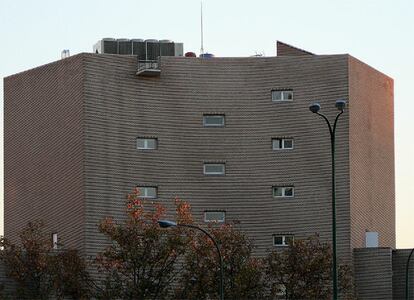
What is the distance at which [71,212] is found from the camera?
84.4m

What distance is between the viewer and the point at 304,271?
78625 millimetres

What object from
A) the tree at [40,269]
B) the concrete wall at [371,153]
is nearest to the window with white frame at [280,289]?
the concrete wall at [371,153]

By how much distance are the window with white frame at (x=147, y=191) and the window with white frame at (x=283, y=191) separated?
285 inches

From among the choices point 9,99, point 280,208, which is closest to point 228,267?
point 280,208

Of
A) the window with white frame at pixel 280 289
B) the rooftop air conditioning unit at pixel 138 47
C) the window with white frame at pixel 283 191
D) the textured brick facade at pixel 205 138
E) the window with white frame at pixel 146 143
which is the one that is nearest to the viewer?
the window with white frame at pixel 280 289

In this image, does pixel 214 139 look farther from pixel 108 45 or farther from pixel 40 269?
pixel 40 269

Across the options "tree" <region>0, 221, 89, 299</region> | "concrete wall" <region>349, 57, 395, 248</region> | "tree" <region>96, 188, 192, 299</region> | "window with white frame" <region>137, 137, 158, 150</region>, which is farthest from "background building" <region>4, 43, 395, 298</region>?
"tree" <region>96, 188, 192, 299</region>

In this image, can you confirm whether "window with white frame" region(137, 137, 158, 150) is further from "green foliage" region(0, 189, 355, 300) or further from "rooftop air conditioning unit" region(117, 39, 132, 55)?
"rooftop air conditioning unit" region(117, 39, 132, 55)

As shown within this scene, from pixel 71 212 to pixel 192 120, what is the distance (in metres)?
9.27

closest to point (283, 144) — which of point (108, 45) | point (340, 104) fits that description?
point (108, 45)

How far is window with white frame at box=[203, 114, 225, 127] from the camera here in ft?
287

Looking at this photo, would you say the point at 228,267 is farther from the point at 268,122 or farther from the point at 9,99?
the point at 9,99

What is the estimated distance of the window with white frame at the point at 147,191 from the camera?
85375 mm

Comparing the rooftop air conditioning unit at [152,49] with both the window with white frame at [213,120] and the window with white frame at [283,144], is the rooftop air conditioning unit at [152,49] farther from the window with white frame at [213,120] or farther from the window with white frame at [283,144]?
the window with white frame at [283,144]
